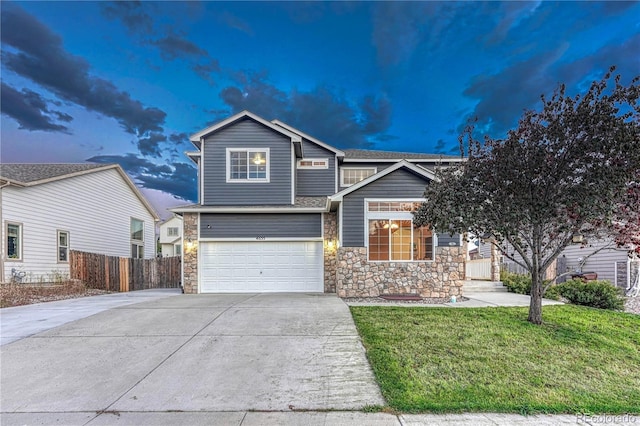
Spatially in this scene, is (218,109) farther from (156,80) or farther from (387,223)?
(387,223)

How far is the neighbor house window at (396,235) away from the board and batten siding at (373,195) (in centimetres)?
25

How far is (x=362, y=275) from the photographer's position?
11055mm

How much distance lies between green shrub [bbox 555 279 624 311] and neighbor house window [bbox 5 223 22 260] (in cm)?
1959

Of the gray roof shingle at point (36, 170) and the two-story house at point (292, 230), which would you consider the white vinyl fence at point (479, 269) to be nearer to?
the two-story house at point (292, 230)

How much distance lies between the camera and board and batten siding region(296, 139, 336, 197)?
1457cm

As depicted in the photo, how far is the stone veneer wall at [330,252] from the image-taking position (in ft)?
40.9

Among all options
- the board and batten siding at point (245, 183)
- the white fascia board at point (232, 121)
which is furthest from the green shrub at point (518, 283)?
the white fascia board at point (232, 121)

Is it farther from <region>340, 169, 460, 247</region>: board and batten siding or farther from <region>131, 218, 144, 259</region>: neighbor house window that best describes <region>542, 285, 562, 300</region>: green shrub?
<region>131, 218, 144, 259</region>: neighbor house window

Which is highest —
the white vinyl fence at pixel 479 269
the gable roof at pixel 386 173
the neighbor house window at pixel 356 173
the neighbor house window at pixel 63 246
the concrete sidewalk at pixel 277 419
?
the neighbor house window at pixel 356 173

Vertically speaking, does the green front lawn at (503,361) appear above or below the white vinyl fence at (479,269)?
above

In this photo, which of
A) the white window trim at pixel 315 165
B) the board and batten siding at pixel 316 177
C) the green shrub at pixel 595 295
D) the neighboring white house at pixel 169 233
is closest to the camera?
the green shrub at pixel 595 295

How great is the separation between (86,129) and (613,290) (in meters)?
24.7

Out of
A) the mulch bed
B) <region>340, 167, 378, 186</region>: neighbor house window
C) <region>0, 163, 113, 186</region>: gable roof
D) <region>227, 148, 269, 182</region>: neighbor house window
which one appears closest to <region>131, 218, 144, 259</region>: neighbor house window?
<region>0, 163, 113, 186</region>: gable roof

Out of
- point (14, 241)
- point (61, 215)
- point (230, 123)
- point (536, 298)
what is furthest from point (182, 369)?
point (61, 215)
